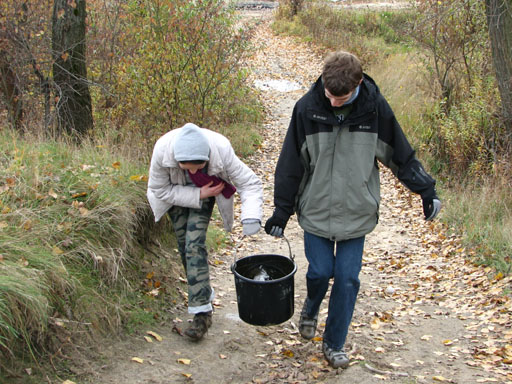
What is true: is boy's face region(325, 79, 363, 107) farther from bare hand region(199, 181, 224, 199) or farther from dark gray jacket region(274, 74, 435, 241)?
bare hand region(199, 181, 224, 199)

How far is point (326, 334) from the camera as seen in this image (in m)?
4.23

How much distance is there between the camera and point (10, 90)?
7.61m

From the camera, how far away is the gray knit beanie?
396cm

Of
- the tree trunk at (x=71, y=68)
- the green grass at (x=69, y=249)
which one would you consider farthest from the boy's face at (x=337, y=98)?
the tree trunk at (x=71, y=68)

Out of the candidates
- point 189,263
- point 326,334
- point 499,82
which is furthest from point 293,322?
point 499,82

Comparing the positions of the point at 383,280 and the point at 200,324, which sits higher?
the point at 200,324

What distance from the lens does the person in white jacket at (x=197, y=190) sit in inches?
160

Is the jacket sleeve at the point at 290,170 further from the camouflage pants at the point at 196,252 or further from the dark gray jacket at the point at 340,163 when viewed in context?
the camouflage pants at the point at 196,252

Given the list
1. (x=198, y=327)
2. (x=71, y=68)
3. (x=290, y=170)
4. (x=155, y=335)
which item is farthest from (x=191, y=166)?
(x=71, y=68)

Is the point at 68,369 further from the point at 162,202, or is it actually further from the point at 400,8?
the point at 400,8

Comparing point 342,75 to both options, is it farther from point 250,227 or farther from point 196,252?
point 196,252

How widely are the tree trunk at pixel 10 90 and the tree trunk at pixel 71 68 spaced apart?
60 centimetres

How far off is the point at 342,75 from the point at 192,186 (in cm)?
149

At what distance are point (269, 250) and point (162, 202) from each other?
3.12m
